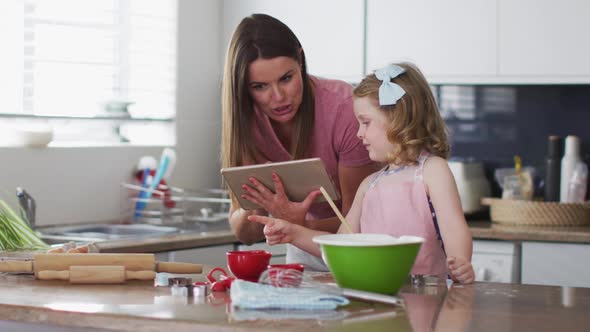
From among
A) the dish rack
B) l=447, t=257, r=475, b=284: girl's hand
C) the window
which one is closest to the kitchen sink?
the dish rack

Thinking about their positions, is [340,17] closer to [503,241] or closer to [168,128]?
[168,128]

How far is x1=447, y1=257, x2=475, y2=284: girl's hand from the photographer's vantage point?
193cm

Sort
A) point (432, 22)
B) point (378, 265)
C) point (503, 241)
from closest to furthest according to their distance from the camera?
point (378, 265) < point (503, 241) < point (432, 22)

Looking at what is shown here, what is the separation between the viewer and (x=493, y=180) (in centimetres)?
413

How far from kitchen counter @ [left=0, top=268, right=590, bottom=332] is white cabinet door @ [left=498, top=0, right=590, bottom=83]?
6.09ft

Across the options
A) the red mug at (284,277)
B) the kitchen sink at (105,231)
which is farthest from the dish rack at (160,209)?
the red mug at (284,277)

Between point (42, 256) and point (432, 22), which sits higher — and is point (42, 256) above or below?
below

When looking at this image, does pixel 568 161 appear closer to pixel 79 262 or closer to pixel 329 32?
pixel 329 32

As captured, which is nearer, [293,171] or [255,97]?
[293,171]

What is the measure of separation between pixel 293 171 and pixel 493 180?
7.07ft

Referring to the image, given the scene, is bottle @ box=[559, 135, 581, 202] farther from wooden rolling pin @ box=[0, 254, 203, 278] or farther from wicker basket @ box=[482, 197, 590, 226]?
wooden rolling pin @ box=[0, 254, 203, 278]

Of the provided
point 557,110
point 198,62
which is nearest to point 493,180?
point 557,110

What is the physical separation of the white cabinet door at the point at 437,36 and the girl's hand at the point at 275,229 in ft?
5.97

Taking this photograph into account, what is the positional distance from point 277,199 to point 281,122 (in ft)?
1.24
